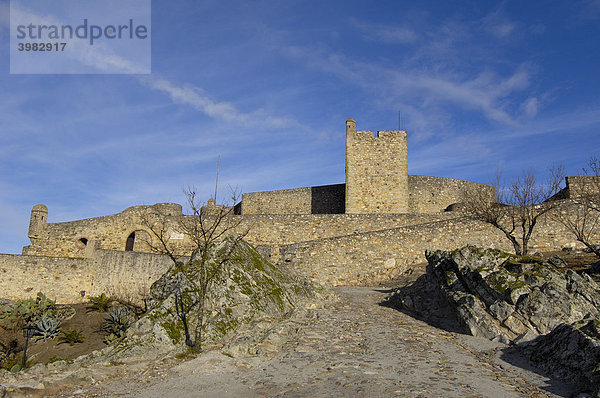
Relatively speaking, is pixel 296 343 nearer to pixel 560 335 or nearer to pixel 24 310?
pixel 560 335

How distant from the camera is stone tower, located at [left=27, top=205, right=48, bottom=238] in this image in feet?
82.9

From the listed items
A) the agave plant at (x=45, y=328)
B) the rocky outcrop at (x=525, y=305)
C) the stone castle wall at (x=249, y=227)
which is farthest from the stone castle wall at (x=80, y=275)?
the rocky outcrop at (x=525, y=305)

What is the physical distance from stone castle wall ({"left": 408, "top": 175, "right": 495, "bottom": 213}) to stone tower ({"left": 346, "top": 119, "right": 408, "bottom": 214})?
2960 mm

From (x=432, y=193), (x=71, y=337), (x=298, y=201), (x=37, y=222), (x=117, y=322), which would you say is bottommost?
(x=71, y=337)

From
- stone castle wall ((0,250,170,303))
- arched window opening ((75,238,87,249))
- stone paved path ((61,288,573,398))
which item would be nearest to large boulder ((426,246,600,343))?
stone paved path ((61,288,573,398))

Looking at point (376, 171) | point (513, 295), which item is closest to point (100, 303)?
point (513, 295)

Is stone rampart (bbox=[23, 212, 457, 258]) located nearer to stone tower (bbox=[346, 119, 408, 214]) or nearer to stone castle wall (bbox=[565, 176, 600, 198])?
stone tower (bbox=[346, 119, 408, 214])

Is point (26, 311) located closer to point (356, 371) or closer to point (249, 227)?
point (249, 227)

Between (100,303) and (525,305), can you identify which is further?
(100,303)

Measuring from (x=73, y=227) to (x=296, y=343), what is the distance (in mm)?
21273

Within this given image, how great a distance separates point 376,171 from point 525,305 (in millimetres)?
18473

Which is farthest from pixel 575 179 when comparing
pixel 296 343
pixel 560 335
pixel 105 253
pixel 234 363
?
pixel 105 253

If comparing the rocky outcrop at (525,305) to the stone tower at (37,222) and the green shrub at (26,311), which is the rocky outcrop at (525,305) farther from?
the stone tower at (37,222)

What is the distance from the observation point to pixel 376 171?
89.6 ft
